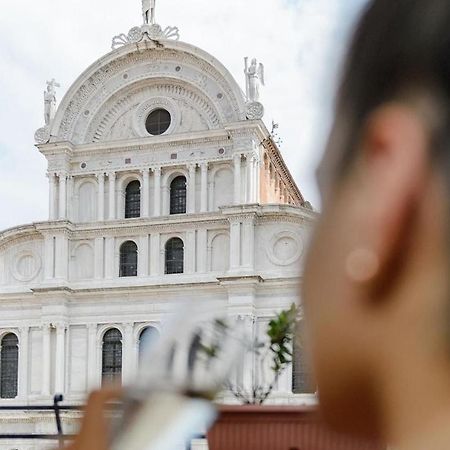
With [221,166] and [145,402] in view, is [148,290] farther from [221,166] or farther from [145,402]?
[145,402]

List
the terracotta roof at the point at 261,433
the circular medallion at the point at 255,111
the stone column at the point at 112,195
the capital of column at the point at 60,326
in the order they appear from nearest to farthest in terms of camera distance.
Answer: the terracotta roof at the point at 261,433 → the circular medallion at the point at 255,111 → the capital of column at the point at 60,326 → the stone column at the point at 112,195

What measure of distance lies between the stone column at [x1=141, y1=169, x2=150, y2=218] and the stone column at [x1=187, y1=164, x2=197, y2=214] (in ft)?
2.55

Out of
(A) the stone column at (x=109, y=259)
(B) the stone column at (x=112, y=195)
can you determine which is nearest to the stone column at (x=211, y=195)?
(B) the stone column at (x=112, y=195)

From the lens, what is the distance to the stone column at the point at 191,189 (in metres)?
16.7

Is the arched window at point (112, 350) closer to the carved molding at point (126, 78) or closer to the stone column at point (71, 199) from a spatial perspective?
the stone column at point (71, 199)

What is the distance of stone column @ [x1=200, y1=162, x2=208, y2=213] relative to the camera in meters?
16.7

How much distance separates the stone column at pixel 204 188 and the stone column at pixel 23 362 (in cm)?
415

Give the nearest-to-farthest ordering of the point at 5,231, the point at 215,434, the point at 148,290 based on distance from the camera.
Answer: the point at 215,434 < the point at 148,290 < the point at 5,231

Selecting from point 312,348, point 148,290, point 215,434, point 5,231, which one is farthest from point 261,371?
point 5,231

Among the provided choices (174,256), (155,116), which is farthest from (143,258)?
(155,116)

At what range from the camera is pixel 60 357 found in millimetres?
16844

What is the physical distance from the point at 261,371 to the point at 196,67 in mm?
16666

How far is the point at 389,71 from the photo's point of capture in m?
0.21

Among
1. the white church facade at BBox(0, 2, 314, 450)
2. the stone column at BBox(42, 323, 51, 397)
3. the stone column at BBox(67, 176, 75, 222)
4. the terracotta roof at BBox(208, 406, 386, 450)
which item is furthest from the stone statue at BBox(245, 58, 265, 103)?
the terracotta roof at BBox(208, 406, 386, 450)
